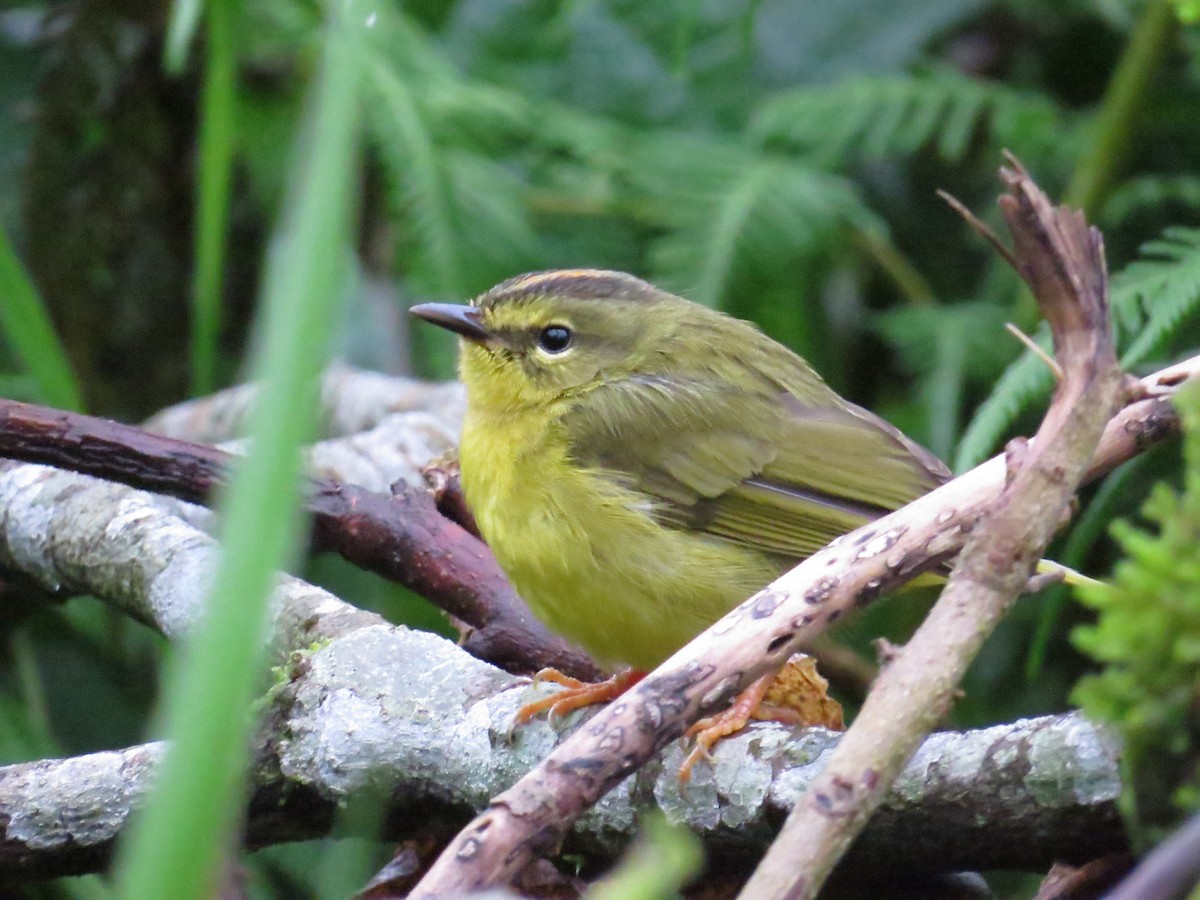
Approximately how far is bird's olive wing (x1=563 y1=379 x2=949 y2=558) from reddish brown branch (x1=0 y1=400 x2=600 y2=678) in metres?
0.34

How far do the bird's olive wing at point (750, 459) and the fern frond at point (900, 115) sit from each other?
162cm

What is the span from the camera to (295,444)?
3.75ft

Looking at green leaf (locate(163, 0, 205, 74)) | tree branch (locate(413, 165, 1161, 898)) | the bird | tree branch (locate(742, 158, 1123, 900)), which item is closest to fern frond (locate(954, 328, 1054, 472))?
the bird

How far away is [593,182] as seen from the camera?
4.89 meters

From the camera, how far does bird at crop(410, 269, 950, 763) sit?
279 centimetres

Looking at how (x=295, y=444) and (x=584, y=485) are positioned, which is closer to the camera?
(x=295, y=444)

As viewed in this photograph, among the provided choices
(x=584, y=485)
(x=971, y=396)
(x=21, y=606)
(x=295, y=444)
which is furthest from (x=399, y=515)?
(x=971, y=396)

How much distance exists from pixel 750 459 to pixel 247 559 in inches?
81.8

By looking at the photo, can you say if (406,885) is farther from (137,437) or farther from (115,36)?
(115,36)

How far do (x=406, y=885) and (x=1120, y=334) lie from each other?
7.98 ft

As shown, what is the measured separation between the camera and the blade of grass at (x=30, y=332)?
3242mm

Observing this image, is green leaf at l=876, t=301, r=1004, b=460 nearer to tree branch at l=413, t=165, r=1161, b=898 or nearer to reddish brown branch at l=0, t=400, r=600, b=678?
reddish brown branch at l=0, t=400, r=600, b=678

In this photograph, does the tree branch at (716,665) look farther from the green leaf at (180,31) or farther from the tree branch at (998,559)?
the green leaf at (180,31)

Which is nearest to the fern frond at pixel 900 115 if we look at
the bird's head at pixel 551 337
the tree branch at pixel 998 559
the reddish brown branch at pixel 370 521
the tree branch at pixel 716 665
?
the bird's head at pixel 551 337
